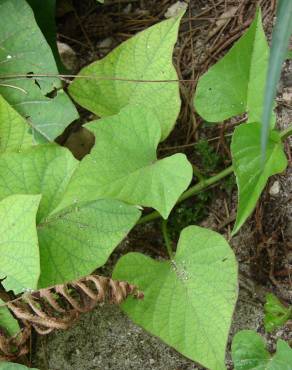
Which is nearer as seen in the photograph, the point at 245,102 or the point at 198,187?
the point at 245,102

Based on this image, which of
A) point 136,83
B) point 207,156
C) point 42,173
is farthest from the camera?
point 207,156

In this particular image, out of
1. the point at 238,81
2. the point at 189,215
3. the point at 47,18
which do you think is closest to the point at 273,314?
the point at 189,215

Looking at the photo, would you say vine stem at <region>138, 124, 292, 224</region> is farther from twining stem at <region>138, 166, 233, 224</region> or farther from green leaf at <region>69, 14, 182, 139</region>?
green leaf at <region>69, 14, 182, 139</region>

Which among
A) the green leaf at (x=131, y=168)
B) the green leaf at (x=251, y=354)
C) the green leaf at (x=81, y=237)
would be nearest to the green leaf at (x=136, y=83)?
the green leaf at (x=131, y=168)

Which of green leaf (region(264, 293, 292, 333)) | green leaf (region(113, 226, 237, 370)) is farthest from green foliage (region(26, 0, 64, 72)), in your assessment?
green leaf (region(264, 293, 292, 333))

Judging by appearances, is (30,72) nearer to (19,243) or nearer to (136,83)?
(136,83)

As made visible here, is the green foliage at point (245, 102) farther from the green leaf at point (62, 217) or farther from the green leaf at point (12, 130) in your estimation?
the green leaf at point (12, 130)

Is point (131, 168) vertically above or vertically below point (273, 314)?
above
